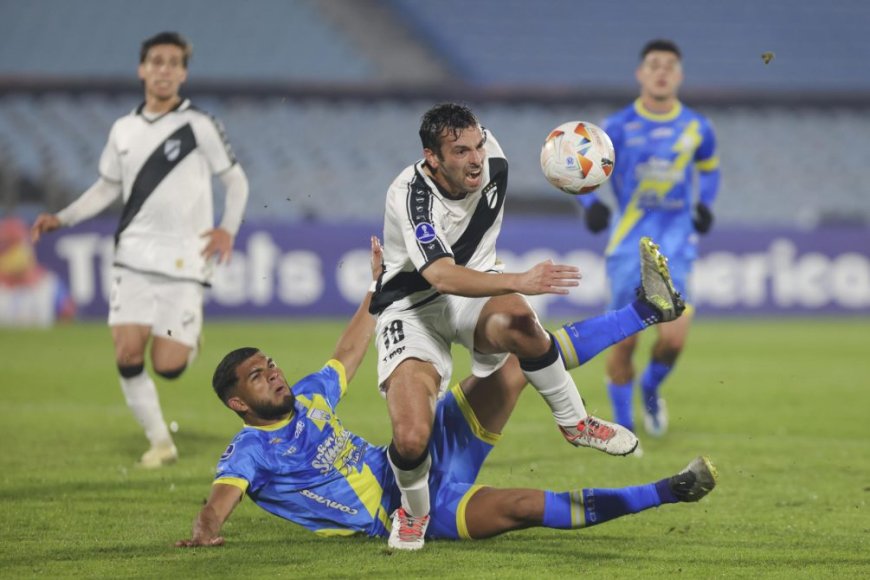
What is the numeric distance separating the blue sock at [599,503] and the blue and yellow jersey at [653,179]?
3614 mm

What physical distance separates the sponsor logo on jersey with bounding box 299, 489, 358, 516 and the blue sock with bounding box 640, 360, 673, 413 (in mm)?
3618

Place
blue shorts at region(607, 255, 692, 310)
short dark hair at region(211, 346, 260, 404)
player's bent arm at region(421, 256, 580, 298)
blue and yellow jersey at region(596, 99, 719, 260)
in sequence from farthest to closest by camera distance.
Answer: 1. blue and yellow jersey at region(596, 99, 719, 260)
2. blue shorts at region(607, 255, 692, 310)
3. short dark hair at region(211, 346, 260, 404)
4. player's bent arm at region(421, 256, 580, 298)

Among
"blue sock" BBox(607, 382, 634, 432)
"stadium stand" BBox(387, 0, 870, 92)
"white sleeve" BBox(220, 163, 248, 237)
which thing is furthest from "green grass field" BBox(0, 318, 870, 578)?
"stadium stand" BBox(387, 0, 870, 92)

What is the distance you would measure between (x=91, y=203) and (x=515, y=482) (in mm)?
3052

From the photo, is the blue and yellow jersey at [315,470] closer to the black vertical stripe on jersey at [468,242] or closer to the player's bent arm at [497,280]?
the black vertical stripe on jersey at [468,242]

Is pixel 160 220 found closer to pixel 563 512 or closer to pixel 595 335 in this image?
pixel 595 335

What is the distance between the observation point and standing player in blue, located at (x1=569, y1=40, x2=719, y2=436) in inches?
342

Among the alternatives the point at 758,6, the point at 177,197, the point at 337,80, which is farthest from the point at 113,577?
the point at 758,6

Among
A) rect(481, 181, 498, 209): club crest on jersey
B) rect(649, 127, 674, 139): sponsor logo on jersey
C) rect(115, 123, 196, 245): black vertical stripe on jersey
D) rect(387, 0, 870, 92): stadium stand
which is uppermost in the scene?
rect(387, 0, 870, 92): stadium stand

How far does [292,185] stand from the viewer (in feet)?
66.2

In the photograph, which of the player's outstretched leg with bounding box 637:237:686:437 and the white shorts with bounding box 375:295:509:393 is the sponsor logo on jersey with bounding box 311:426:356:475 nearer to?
the white shorts with bounding box 375:295:509:393

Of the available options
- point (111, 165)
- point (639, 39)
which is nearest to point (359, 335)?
point (111, 165)

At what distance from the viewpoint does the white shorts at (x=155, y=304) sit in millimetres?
7941

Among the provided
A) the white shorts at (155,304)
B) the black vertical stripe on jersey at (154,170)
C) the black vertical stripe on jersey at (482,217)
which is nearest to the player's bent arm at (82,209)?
the black vertical stripe on jersey at (154,170)
